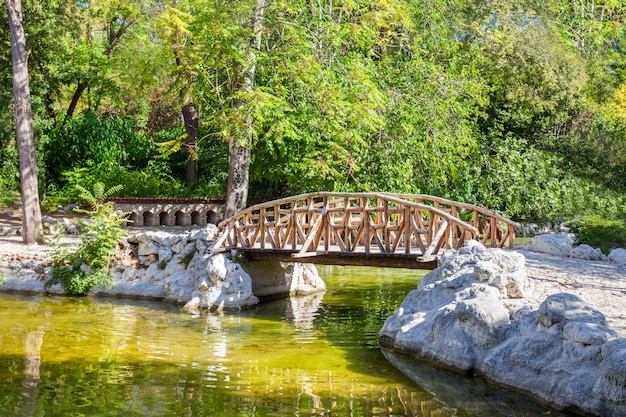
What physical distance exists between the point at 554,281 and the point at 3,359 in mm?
8237

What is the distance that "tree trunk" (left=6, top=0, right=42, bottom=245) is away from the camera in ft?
64.0

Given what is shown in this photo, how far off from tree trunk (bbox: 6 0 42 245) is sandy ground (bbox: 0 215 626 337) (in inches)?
455

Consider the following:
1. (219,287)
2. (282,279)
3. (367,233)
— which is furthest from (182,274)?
(367,233)

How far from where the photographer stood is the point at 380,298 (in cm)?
1739

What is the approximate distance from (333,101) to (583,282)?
330 inches

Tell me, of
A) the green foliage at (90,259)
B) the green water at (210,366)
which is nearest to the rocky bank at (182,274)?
the green foliage at (90,259)

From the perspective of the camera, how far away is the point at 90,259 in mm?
17422

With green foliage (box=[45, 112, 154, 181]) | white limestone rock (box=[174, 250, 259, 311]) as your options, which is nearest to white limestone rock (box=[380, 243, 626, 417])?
white limestone rock (box=[174, 250, 259, 311])

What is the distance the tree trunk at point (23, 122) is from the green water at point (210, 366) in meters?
3.50

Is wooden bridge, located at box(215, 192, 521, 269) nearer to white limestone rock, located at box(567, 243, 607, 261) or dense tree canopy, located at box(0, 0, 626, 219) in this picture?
white limestone rock, located at box(567, 243, 607, 261)

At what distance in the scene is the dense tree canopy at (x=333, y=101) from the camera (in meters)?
19.3

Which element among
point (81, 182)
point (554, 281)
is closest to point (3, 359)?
point (554, 281)

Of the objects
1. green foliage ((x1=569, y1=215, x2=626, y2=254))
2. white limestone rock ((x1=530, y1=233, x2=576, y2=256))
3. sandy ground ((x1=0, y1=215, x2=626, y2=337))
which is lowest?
sandy ground ((x1=0, y1=215, x2=626, y2=337))

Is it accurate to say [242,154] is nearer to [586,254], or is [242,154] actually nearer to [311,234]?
[311,234]
